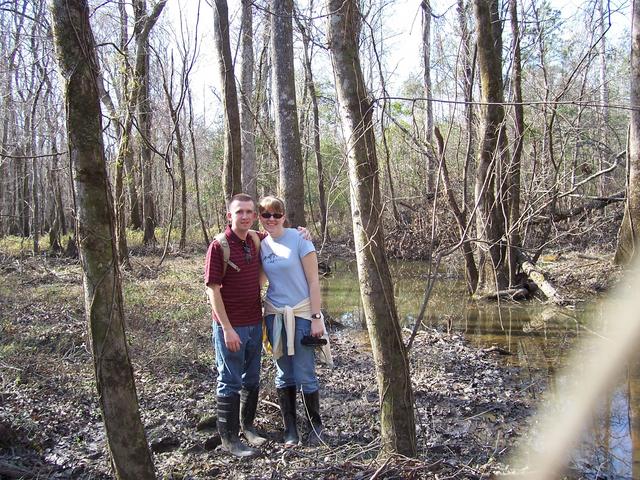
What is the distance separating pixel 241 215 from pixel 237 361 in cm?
113

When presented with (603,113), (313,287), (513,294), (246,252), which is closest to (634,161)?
(513,294)

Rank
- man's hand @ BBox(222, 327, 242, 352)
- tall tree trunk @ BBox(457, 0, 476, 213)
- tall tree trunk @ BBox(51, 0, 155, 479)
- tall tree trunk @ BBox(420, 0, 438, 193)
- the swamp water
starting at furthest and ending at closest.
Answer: tall tree trunk @ BBox(420, 0, 438, 193), the swamp water, man's hand @ BBox(222, 327, 242, 352), tall tree trunk @ BBox(457, 0, 476, 213), tall tree trunk @ BBox(51, 0, 155, 479)

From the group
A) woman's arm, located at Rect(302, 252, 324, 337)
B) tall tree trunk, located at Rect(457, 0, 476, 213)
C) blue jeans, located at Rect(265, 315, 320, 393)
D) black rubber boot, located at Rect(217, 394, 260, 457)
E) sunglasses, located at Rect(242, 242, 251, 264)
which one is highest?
tall tree trunk, located at Rect(457, 0, 476, 213)

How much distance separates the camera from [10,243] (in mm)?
18328

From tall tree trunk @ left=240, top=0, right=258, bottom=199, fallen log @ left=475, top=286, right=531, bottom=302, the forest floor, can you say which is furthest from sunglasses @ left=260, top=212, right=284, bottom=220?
tall tree trunk @ left=240, top=0, right=258, bottom=199

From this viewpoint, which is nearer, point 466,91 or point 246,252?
point 246,252

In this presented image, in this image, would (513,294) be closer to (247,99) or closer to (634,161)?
(634,161)

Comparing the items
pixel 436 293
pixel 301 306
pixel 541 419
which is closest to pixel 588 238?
pixel 436 293

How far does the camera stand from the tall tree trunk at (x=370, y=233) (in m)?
3.23

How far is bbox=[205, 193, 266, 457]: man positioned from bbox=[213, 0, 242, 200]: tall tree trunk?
490cm

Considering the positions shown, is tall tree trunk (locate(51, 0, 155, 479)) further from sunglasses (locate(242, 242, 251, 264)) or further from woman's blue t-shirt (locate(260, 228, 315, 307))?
woman's blue t-shirt (locate(260, 228, 315, 307))

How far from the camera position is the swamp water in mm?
4309

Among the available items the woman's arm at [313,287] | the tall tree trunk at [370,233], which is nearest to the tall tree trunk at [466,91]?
the tall tree trunk at [370,233]

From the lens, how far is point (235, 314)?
3.97 meters
